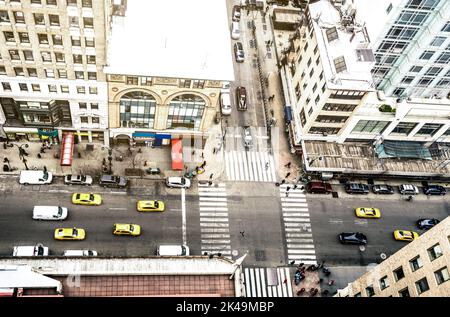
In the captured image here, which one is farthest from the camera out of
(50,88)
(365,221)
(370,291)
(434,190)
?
(434,190)

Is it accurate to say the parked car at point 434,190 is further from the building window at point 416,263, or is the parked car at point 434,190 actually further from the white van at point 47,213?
the white van at point 47,213

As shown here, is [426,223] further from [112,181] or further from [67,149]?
[67,149]

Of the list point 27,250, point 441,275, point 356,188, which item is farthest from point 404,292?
point 27,250

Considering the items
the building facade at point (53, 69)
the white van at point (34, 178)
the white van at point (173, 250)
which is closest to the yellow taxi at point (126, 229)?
the white van at point (173, 250)

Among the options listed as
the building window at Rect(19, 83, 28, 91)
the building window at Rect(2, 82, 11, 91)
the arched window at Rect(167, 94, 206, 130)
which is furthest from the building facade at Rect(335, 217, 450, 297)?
the building window at Rect(2, 82, 11, 91)

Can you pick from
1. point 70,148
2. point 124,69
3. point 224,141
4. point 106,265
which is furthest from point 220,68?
point 106,265

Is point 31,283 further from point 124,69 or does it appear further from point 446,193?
point 446,193

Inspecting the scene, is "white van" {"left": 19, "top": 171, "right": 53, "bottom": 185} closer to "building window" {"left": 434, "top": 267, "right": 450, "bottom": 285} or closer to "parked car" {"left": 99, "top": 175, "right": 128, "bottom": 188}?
"parked car" {"left": 99, "top": 175, "right": 128, "bottom": 188}

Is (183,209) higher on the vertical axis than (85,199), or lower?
lower
